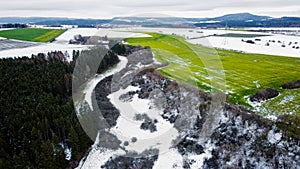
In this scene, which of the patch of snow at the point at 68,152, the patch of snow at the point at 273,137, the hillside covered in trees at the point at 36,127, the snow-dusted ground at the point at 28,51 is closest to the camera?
the hillside covered in trees at the point at 36,127

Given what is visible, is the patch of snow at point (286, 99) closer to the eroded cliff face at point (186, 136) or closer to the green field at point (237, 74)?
the green field at point (237, 74)

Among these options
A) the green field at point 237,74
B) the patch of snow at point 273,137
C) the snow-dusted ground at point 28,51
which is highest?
the snow-dusted ground at point 28,51

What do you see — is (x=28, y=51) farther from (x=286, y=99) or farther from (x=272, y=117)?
(x=272, y=117)

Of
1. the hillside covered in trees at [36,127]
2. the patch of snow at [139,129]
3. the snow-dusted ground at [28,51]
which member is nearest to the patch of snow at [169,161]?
the patch of snow at [139,129]

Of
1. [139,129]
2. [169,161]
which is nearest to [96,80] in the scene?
[139,129]

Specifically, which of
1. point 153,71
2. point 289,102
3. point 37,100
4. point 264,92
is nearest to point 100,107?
point 37,100

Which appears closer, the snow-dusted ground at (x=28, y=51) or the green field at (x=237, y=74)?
the green field at (x=237, y=74)
